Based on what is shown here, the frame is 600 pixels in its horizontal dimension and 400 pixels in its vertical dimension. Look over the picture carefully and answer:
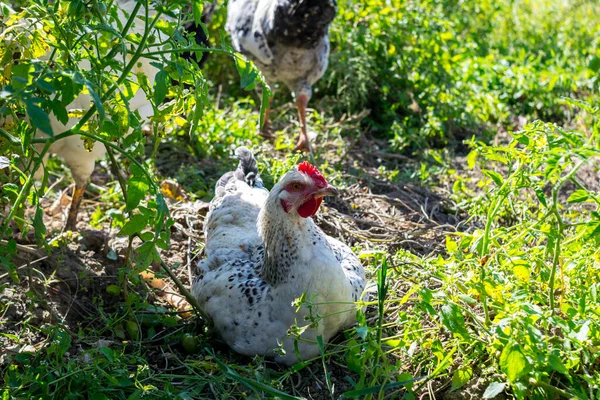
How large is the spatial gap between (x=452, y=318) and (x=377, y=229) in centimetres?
192

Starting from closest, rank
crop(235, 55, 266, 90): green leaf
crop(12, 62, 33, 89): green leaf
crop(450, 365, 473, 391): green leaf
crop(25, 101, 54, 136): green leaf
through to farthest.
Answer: crop(25, 101, 54, 136): green leaf, crop(12, 62, 33, 89): green leaf, crop(235, 55, 266, 90): green leaf, crop(450, 365, 473, 391): green leaf

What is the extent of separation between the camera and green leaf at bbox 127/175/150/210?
2775 mm

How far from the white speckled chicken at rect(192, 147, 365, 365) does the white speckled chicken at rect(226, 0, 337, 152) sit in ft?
8.26

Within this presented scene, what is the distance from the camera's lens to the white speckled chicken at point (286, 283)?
339 cm

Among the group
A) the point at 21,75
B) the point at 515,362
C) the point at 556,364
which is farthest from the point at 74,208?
the point at 556,364

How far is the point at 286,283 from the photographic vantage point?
3.47 meters

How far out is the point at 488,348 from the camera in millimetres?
3043

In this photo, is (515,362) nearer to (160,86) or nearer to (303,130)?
(160,86)

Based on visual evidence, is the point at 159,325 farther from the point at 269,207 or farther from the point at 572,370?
the point at 572,370

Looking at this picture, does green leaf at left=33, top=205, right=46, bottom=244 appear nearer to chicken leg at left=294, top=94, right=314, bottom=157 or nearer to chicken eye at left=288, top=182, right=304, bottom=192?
chicken eye at left=288, top=182, right=304, bottom=192

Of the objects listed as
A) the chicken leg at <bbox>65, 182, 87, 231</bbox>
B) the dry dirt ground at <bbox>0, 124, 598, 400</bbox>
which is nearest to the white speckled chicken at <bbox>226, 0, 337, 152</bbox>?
the dry dirt ground at <bbox>0, 124, 598, 400</bbox>

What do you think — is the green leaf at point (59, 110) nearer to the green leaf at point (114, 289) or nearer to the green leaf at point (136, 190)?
the green leaf at point (136, 190)

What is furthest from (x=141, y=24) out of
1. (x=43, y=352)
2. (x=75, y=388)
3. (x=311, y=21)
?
(x=75, y=388)

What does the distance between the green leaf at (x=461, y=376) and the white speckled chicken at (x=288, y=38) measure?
10.6ft
